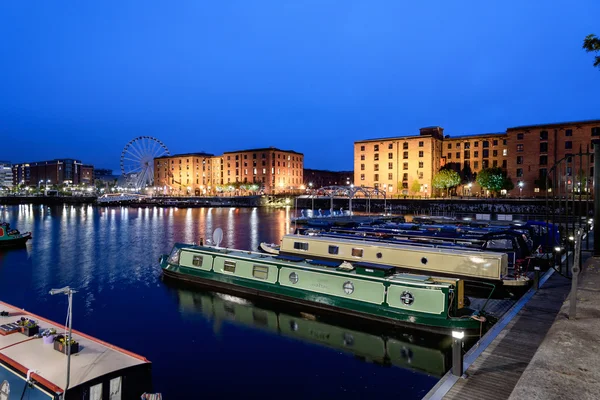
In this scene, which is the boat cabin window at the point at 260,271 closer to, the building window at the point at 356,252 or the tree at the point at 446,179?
the building window at the point at 356,252

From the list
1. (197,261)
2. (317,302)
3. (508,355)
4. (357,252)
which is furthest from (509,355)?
(197,261)

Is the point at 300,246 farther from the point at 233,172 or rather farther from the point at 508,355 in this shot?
the point at 233,172

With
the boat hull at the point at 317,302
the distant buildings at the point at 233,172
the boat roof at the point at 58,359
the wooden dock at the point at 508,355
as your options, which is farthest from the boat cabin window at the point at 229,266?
the distant buildings at the point at 233,172

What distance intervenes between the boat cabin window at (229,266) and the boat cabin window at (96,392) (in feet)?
46.6

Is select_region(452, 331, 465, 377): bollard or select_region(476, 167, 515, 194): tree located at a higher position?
select_region(476, 167, 515, 194): tree

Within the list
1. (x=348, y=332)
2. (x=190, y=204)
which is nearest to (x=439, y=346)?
(x=348, y=332)

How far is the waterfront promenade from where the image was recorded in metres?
7.62

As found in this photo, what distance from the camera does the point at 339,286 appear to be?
1886 centimetres

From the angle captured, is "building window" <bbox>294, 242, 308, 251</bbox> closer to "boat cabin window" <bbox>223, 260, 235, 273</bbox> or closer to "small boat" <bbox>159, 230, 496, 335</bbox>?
"small boat" <bbox>159, 230, 496, 335</bbox>

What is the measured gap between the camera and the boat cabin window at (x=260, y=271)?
21.7 m

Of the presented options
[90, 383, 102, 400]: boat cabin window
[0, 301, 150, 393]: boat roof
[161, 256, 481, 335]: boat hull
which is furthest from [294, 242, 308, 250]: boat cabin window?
[90, 383, 102, 400]: boat cabin window

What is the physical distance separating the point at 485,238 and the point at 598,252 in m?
9.40

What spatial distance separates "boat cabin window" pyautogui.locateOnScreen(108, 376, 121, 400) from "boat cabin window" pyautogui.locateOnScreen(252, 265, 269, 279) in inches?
495

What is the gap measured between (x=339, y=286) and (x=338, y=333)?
7.44 ft
